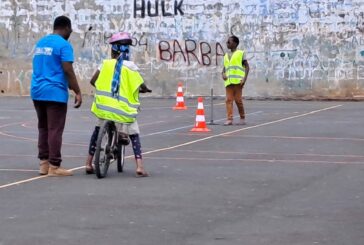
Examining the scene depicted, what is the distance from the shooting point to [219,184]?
11062 millimetres

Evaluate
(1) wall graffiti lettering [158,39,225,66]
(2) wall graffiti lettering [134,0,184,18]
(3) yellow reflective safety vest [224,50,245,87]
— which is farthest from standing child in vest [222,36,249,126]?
(2) wall graffiti lettering [134,0,184,18]

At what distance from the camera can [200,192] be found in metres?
10.4

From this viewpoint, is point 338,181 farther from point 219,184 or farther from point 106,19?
point 106,19

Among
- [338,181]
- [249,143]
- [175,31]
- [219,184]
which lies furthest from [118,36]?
[175,31]

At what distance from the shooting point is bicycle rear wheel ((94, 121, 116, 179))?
11.4m

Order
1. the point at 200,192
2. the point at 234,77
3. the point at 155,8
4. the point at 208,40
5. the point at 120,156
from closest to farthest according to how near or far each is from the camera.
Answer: the point at 200,192 < the point at 120,156 < the point at 234,77 < the point at 208,40 < the point at 155,8

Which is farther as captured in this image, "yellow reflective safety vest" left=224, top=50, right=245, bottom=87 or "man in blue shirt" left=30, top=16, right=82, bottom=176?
"yellow reflective safety vest" left=224, top=50, right=245, bottom=87

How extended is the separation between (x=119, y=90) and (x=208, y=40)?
2275 centimetres

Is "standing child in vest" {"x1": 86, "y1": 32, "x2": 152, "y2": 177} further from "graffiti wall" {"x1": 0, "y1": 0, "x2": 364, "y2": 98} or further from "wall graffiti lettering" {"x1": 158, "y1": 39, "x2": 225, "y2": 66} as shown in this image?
"wall graffiti lettering" {"x1": 158, "y1": 39, "x2": 225, "y2": 66}

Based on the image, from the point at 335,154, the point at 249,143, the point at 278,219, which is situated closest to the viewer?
the point at 278,219

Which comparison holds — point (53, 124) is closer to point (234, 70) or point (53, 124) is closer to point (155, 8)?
point (234, 70)

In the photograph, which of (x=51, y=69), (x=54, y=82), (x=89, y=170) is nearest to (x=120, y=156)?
(x=89, y=170)

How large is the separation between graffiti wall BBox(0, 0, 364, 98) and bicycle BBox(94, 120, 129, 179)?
21.9m

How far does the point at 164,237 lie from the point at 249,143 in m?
8.45
